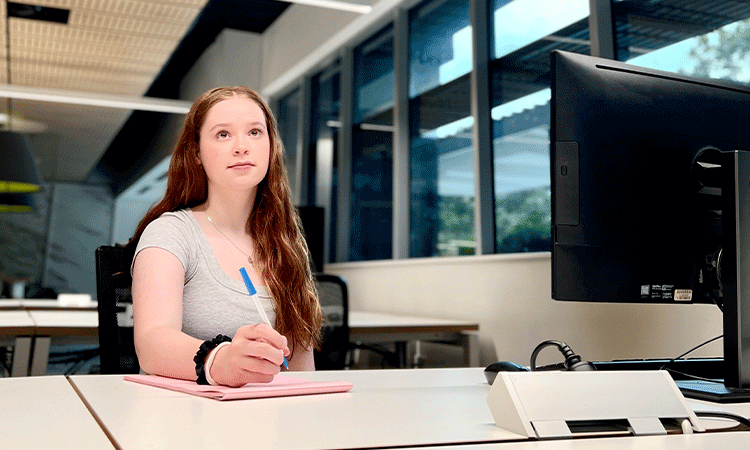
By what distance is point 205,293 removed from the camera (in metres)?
1.34

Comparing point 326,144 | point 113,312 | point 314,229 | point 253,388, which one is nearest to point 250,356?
point 253,388

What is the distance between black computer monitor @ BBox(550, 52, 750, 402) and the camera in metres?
1.10

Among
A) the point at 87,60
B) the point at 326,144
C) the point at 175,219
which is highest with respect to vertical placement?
the point at 87,60

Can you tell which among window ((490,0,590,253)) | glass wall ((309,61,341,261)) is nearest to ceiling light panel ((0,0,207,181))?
glass wall ((309,61,341,261))

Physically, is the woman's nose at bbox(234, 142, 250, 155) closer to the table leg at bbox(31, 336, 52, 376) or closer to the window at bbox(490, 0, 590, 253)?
the table leg at bbox(31, 336, 52, 376)

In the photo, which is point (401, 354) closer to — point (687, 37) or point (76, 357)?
point (76, 357)

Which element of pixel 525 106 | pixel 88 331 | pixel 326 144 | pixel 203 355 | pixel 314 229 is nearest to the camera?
pixel 203 355

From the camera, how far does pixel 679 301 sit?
1.21 meters

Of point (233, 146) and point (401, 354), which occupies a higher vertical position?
point (233, 146)

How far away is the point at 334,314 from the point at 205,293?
61.5 inches

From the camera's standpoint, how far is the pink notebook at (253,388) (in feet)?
3.04

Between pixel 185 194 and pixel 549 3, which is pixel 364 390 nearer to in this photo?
pixel 185 194

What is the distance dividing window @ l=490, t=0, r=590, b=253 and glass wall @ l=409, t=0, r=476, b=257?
8.6 inches

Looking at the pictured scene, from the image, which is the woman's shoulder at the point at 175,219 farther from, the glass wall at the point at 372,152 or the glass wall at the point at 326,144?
the glass wall at the point at 326,144
